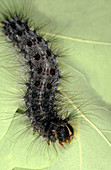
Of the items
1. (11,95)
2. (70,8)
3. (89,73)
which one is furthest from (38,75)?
(70,8)

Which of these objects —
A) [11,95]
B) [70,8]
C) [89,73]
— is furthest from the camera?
[11,95]

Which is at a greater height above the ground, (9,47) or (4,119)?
(9,47)

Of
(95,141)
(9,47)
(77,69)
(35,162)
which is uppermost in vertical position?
(9,47)

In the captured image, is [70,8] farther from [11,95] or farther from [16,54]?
[11,95]

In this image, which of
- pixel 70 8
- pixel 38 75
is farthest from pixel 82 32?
pixel 38 75

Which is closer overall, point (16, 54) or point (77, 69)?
point (77, 69)

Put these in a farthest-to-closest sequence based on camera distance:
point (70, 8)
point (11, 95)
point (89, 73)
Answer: point (11, 95)
point (89, 73)
point (70, 8)

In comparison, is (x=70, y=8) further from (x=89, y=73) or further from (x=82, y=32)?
(x=89, y=73)
